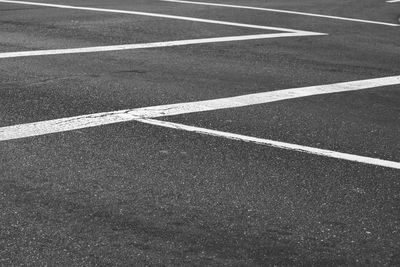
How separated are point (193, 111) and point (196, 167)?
1755 mm

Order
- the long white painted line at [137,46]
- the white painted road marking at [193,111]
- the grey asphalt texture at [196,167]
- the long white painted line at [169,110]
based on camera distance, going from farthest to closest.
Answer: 1. the long white painted line at [137,46]
2. the long white painted line at [169,110]
3. the white painted road marking at [193,111]
4. the grey asphalt texture at [196,167]

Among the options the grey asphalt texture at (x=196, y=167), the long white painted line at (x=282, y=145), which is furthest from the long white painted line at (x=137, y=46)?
the long white painted line at (x=282, y=145)

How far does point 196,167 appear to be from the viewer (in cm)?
671

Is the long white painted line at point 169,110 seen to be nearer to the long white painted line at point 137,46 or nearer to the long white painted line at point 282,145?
the long white painted line at point 282,145

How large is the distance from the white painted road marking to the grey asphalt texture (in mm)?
147

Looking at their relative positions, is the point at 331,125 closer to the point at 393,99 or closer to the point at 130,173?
the point at 393,99

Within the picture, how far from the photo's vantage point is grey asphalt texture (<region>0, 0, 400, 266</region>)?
5281 mm

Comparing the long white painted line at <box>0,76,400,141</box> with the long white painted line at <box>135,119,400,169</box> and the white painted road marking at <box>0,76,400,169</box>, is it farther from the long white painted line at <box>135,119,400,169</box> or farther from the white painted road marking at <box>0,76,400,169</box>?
the long white painted line at <box>135,119,400,169</box>

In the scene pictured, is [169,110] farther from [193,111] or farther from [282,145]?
[282,145]

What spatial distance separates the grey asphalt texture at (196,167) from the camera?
528cm

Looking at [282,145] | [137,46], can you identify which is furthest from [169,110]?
A: [137,46]

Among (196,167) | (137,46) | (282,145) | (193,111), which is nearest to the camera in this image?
(196,167)

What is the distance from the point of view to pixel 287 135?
7.71 metres

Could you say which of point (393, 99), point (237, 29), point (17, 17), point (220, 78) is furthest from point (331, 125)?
point (17, 17)
